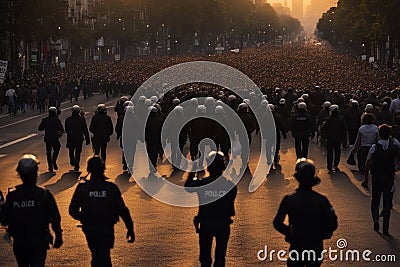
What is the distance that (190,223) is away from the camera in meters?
15.2

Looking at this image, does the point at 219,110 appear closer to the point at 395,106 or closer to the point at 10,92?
the point at 395,106

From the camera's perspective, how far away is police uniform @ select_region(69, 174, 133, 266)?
9414 mm

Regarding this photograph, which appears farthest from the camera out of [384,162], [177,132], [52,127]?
[177,132]

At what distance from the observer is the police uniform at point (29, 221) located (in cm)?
916

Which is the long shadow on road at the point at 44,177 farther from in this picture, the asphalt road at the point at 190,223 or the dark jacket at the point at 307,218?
the dark jacket at the point at 307,218

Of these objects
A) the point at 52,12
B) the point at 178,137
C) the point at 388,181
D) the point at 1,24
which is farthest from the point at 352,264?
the point at 52,12

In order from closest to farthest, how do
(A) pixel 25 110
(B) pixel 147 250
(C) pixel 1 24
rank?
1. (B) pixel 147 250
2. (A) pixel 25 110
3. (C) pixel 1 24

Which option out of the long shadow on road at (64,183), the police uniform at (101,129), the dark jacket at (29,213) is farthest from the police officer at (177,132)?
the dark jacket at (29,213)

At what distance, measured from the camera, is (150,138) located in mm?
22375

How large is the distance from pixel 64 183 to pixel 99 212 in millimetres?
10960

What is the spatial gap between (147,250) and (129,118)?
10.8 m

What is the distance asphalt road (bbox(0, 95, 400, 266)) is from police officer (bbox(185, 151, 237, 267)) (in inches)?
76.1

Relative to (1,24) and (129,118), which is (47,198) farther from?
(1,24)
